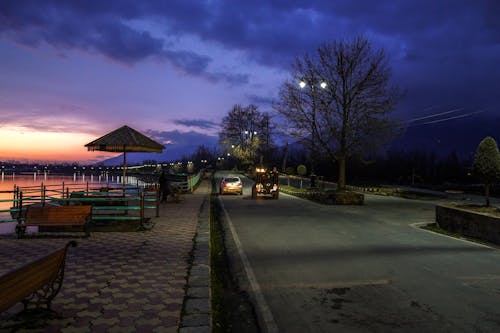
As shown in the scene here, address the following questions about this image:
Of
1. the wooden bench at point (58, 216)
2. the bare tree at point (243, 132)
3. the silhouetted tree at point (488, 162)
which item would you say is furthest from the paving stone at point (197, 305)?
the bare tree at point (243, 132)

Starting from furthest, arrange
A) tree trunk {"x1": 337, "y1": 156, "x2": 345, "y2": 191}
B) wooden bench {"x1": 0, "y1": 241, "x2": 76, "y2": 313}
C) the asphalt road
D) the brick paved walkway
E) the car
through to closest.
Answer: the car
tree trunk {"x1": 337, "y1": 156, "x2": 345, "y2": 191}
the asphalt road
the brick paved walkway
wooden bench {"x1": 0, "y1": 241, "x2": 76, "y2": 313}

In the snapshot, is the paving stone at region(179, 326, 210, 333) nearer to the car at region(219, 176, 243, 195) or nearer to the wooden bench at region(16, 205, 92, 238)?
the wooden bench at region(16, 205, 92, 238)

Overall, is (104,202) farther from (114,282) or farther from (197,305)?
(197,305)

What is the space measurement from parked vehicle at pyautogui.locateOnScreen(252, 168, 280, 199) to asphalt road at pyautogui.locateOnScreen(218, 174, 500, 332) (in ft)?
44.6

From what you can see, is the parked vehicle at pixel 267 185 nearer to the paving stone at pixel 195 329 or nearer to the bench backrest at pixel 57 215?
the bench backrest at pixel 57 215

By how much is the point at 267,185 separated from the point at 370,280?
64.4 ft

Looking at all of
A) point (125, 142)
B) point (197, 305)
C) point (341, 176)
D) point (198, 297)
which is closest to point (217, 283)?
point (198, 297)

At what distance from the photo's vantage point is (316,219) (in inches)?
602

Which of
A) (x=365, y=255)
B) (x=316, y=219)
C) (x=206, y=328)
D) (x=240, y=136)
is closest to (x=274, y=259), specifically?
(x=365, y=255)

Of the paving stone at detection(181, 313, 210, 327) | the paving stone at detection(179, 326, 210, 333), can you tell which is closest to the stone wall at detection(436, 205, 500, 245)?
the paving stone at detection(181, 313, 210, 327)

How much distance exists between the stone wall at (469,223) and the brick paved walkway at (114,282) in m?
7.94

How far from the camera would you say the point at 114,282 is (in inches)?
247

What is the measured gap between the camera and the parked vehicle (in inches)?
1032

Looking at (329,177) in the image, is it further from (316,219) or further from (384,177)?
(316,219)
